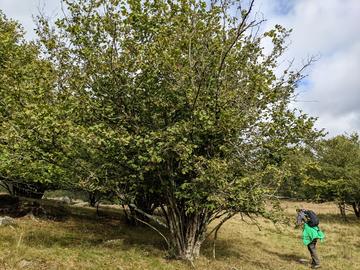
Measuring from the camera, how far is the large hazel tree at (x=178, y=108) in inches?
507

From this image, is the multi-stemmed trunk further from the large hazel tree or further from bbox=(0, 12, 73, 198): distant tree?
bbox=(0, 12, 73, 198): distant tree

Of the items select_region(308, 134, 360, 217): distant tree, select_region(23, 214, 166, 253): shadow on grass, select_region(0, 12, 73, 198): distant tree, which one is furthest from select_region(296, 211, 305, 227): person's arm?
select_region(308, 134, 360, 217): distant tree

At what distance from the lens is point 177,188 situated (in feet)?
47.0

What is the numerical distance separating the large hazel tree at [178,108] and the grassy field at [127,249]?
180 cm

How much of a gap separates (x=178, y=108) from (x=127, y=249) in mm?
6407

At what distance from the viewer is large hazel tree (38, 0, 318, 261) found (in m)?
12.9

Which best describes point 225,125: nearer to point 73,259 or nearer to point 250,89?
point 250,89

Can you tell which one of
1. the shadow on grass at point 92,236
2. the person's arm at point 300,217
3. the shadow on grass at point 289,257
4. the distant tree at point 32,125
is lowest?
the shadow on grass at point 289,257

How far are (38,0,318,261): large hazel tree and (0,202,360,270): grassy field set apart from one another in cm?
180

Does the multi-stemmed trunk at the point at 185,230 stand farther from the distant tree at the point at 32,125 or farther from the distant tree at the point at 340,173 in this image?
the distant tree at the point at 340,173

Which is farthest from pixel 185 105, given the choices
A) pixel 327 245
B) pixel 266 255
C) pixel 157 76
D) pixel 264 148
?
pixel 327 245

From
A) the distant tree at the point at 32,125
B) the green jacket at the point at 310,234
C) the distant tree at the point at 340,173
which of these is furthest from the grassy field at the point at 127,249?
the distant tree at the point at 340,173

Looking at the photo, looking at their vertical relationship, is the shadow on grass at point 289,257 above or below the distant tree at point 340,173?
below

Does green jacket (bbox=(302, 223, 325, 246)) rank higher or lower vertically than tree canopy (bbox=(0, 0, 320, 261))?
lower
